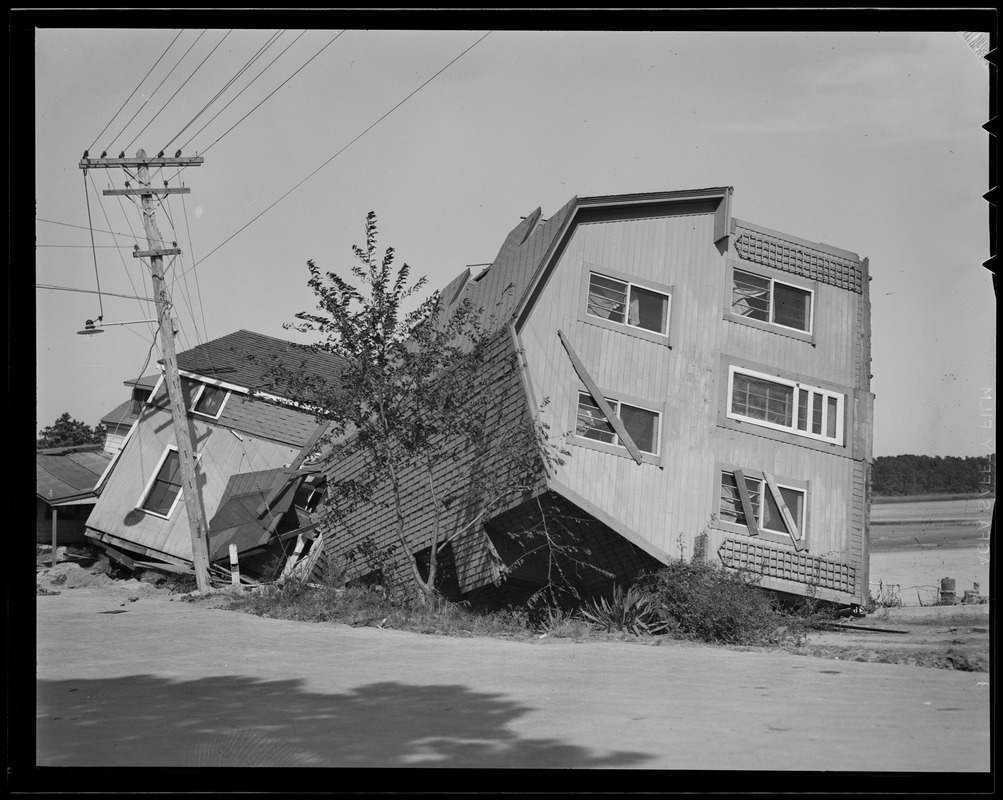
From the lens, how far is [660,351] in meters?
13.6

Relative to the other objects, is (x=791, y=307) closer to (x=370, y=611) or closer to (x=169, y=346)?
(x=370, y=611)

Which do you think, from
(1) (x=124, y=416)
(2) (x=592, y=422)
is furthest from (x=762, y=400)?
(1) (x=124, y=416)

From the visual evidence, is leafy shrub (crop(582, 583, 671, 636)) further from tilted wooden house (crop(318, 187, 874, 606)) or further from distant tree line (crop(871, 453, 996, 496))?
distant tree line (crop(871, 453, 996, 496))

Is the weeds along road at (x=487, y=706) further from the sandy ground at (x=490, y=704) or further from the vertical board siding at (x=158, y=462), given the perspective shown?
the vertical board siding at (x=158, y=462)

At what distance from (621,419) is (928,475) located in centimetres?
392

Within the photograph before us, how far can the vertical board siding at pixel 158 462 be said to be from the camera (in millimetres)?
19803

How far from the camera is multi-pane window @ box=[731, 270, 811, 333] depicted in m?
14.0

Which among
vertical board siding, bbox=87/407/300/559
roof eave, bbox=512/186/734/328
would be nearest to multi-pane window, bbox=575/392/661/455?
roof eave, bbox=512/186/734/328

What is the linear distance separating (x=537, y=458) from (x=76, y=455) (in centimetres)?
1498

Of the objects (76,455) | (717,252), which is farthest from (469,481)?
(76,455)

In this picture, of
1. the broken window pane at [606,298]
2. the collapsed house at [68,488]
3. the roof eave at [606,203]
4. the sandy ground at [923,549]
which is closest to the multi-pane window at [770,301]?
the roof eave at [606,203]

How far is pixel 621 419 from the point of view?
13.4 m

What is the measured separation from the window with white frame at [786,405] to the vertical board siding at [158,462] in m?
9.68

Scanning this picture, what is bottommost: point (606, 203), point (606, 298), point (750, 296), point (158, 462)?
point (158, 462)
